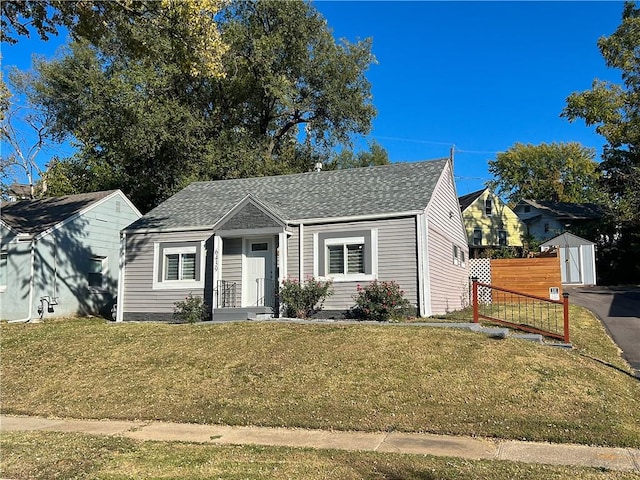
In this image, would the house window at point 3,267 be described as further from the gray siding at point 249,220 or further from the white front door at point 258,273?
the white front door at point 258,273

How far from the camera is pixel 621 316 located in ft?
58.4

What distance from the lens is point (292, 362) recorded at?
10.3m

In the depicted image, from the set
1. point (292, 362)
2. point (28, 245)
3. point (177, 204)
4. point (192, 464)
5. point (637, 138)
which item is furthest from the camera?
point (637, 138)

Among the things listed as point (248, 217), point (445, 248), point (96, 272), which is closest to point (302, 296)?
point (248, 217)

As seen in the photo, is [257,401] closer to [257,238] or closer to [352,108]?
[257,238]

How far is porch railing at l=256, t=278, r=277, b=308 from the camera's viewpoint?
16.6 m

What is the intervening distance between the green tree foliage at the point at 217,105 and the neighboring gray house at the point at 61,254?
5.23 meters

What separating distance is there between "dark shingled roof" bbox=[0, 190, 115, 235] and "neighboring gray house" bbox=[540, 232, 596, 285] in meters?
28.8

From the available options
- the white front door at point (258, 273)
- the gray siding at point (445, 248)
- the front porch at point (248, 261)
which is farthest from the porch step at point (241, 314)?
the gray siding at point (445, 248)

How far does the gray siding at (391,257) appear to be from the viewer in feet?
48.8

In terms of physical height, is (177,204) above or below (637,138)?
below

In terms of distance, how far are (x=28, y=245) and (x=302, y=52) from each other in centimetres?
1803

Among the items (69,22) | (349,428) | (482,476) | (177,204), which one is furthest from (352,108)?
(482,476)

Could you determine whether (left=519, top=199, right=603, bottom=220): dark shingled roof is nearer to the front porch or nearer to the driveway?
the driveway
